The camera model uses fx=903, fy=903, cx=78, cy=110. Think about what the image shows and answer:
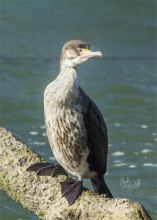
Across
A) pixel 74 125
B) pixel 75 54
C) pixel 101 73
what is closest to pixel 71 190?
pixel 74 125

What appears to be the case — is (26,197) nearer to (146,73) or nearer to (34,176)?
(34,176)

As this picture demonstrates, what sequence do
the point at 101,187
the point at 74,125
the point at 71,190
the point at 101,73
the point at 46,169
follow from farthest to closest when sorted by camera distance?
the point at 101,73
the point at 101,187
the point at 74,125
the point at 46,169
the point at 71,190

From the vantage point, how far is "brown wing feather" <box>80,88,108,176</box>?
22.2 ft

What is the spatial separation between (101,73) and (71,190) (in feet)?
32.9

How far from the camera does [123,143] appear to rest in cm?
1305

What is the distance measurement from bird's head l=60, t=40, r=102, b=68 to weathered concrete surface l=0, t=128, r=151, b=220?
2.38 feet

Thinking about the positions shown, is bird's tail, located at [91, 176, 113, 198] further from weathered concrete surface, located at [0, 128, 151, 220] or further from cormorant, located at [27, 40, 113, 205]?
weathered concrete surface, located at [0, 128, 151, 220]

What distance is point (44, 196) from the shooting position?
6043 mm

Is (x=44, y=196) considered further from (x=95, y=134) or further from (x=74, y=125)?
(x=95, y=134)

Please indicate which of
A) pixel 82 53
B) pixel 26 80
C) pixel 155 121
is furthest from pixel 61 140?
pixel 26 80

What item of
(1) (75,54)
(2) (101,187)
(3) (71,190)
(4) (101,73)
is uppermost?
(1) (75,54)

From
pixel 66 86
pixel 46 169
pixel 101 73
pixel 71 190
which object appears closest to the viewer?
pixel 71 190

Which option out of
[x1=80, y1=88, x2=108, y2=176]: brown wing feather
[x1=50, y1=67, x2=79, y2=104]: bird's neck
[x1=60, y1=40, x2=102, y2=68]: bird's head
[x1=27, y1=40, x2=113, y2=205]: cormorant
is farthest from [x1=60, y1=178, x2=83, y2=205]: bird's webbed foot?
[x1=60, y1=40, x2=102, y2=68]: bird's head

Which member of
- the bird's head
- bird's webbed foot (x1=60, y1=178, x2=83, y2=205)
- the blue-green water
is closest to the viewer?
bird's webbed foot (x1=60, y1=178, x2=83, y2=205)
